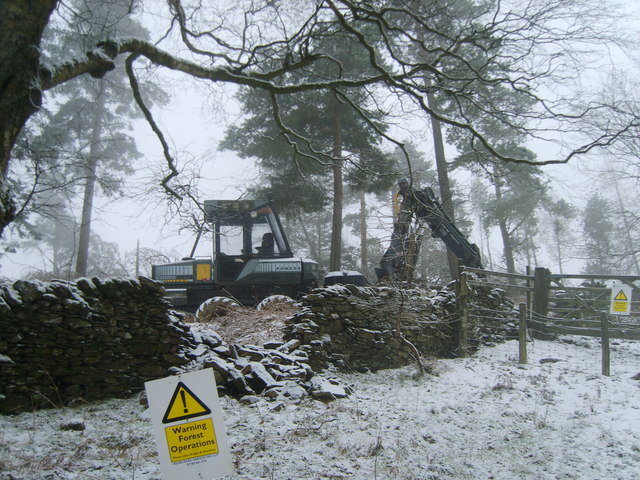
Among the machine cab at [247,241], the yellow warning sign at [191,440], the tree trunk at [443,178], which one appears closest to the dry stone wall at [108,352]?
the yellow warning sign at [191,440]

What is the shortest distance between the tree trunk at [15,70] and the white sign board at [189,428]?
145cm

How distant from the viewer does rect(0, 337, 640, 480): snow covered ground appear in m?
3.27

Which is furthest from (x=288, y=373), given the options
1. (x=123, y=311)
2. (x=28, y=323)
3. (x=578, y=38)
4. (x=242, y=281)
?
(x=578, y=38)

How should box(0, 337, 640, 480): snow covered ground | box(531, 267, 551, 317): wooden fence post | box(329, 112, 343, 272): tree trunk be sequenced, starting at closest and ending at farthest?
1. box(0, 337, 640, 480): snow covered ground
2. box(531, 267, 551, 317): wooden fence post
3. box(329, 112, 343, 272): tree trunk

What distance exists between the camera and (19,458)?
10.2 feet

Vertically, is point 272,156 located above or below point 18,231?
above

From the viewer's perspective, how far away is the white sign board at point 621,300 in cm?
635

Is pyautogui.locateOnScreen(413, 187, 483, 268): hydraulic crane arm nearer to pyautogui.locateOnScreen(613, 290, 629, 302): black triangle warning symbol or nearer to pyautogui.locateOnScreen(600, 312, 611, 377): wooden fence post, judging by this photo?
pyautogui.locateOnScreen(613, 290, 629, 302): black triangle warning symbol

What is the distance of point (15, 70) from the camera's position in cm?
254

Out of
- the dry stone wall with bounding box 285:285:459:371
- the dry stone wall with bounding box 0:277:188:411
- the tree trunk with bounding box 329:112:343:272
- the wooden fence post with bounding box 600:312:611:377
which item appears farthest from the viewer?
the tree trunk with bounding box 329:112:343:272

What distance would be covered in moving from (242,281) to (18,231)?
9056 millimetres

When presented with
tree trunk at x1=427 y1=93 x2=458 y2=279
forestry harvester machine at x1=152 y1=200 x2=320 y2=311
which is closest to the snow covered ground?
forestry harvester machine at x1=152 y1=200 x2=320 y2=311

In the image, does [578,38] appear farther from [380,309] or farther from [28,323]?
[28,323]

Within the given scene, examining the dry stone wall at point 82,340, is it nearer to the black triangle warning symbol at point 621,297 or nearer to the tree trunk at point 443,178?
the black triangle warning symbol at point 621,297
